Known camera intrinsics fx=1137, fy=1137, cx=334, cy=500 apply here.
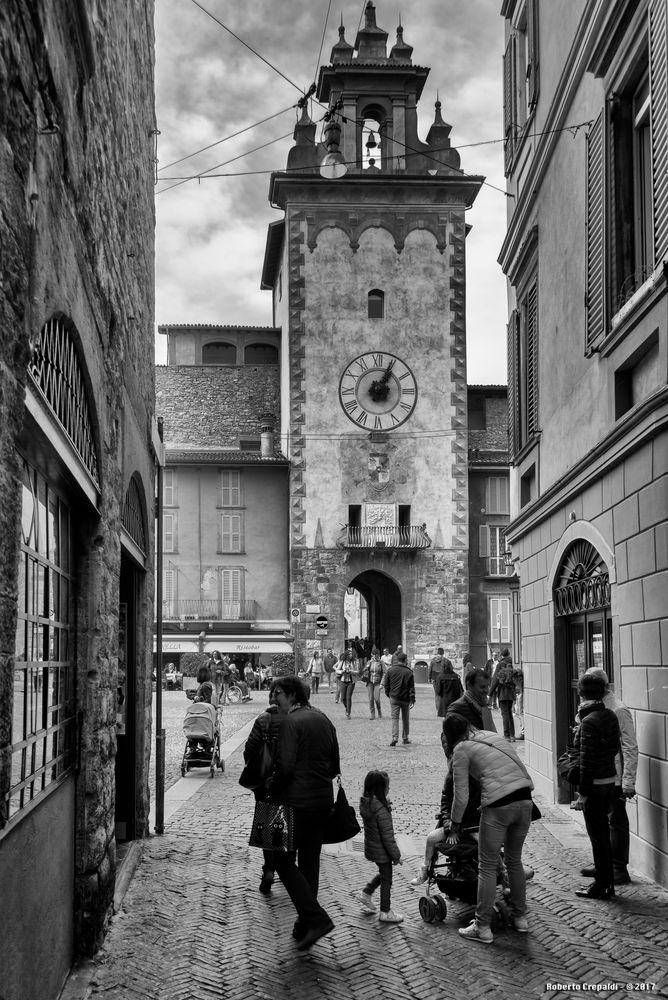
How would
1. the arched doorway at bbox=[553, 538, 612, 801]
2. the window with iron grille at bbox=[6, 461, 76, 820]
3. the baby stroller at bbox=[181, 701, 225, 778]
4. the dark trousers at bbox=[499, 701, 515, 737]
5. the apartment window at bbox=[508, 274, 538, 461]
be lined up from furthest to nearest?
A: the dark trousers at bbox=[499, 701, 515, 737] < the apartment window at bbox=[508, 274, 538, 461] < the baby stroller at bbox=[181, 701, 225, 778] < the arched doorway at bbox=[553, 538, 612, 801] < the window with iron grille at bbox=[6, 461, 76, 820]

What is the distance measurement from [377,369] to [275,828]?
36722 mm

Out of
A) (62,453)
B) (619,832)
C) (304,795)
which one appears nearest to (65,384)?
(62,453)

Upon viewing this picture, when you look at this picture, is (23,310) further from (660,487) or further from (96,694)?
(660,487)

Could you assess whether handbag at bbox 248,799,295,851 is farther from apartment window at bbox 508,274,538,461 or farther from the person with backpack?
the person with backpack

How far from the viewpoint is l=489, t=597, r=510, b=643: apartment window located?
143 ft

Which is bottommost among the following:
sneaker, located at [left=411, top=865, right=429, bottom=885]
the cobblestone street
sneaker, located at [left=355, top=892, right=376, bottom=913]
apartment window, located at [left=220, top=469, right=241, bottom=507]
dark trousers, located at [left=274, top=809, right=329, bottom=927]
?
the cobblestone street

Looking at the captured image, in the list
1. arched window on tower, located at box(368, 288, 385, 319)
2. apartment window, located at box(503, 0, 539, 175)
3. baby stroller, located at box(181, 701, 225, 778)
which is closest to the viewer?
baby stroller, located at box(181, 701, 225, 778)

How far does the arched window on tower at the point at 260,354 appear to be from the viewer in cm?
5438

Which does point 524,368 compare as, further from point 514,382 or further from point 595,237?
point 595,237

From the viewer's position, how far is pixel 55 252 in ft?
15.5

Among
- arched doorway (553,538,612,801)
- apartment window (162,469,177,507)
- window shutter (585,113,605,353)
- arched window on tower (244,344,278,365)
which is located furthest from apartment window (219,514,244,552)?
window shutter (585,113,605,353)

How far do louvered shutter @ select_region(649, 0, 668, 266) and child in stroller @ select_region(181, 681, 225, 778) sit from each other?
8.38m

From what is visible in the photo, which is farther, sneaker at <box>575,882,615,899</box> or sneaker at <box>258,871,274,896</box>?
sneaker at <box>258,871,274,896</box>

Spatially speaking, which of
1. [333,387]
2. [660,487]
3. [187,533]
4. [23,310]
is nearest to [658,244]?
[660,487]
